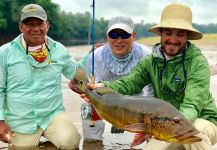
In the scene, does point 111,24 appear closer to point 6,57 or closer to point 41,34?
point 41,34

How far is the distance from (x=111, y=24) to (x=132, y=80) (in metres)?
1.54

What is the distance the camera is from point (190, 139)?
13.6 ft

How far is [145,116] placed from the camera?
14.6ft

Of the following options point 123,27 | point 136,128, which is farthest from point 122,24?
point 136,128

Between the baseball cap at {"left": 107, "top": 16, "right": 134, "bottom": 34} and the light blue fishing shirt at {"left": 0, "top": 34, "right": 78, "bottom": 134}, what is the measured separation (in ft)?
3.53

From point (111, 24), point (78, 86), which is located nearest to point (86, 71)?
point (111, 24)

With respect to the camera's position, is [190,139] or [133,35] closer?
[190,139]

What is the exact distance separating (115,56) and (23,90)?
4.81 feet

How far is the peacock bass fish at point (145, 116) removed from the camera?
4.21 meters

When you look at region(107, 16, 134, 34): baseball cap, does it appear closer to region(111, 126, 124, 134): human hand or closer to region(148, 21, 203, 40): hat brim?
region(148, 21, 203, 40): hat brim

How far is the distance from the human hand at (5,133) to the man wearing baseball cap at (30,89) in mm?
298

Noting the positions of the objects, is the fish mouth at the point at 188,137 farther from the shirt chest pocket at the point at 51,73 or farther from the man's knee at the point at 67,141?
the shirt chest pocket at the point at 51,73

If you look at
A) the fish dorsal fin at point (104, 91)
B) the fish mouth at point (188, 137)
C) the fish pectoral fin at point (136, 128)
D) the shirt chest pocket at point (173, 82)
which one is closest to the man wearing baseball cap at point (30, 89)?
the fish dorsal fin at point (104, 91)

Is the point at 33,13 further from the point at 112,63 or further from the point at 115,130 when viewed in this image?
the point at 115,130
